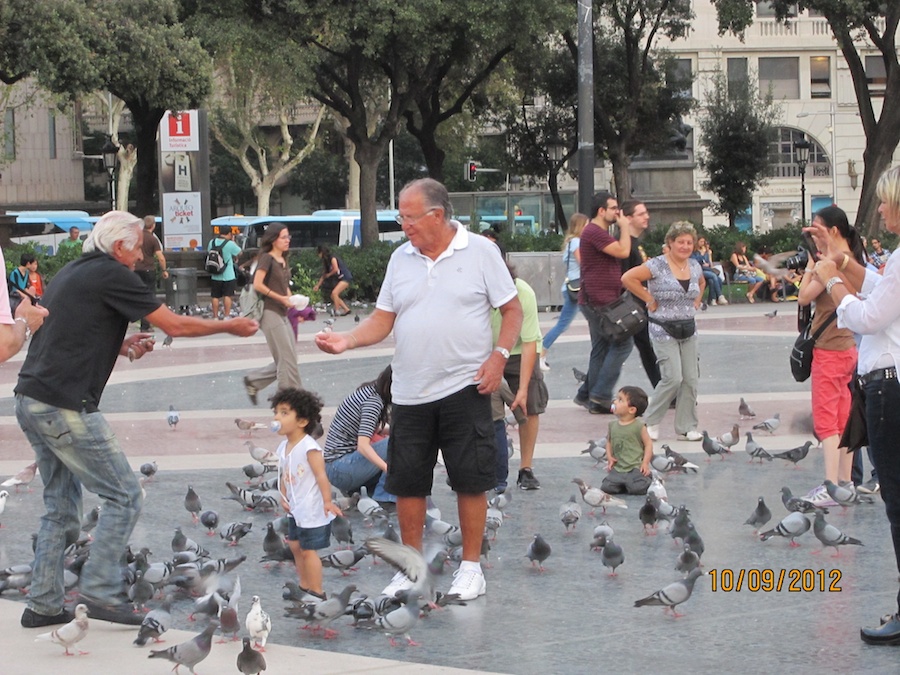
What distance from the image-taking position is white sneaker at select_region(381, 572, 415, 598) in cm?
561

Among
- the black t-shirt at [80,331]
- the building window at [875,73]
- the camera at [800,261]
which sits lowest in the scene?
the black t-shirt at [80,331]

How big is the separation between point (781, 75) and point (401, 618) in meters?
55.3

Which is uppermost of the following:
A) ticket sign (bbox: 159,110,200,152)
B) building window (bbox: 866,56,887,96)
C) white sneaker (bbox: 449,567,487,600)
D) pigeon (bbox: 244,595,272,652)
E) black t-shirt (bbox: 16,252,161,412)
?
building window (bbox: 866,56,887,96)

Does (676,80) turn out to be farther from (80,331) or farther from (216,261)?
(80,331)

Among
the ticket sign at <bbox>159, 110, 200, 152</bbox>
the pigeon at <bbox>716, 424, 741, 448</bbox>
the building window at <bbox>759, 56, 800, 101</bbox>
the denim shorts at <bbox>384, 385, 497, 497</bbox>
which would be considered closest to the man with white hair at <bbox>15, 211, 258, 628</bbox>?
the denim shorts at <bbox>384, 385, 497, 497</bbox>

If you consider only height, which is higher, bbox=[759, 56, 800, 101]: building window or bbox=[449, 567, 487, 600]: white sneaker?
bbox=[759, 56, 800, 101]: building window

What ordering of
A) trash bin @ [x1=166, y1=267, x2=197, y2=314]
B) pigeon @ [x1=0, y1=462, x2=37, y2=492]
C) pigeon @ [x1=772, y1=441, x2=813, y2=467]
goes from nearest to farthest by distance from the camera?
1. pigeon @ [x1=0, y1=462, x2=37, y2=492]
2. pigeon @ [x1=772, y1=441, x2=813, y2=467]
3. trash bin @ [x1=166, y1=267, x2=197, y2=314]

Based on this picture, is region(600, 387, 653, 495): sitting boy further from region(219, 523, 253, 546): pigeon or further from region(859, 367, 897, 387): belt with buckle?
region(859, 367, 897, 387): belt with buckle

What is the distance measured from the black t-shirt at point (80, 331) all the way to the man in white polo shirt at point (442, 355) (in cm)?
87

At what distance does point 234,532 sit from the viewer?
22.8ft

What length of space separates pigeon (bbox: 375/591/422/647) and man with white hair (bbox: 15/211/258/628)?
111 cm

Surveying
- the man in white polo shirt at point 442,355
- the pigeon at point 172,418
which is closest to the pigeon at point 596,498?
the man in white polo shirt at point 442,355

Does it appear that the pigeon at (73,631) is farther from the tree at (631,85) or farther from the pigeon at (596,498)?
the tree at (631,85)

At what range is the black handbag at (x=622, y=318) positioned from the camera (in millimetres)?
10836
